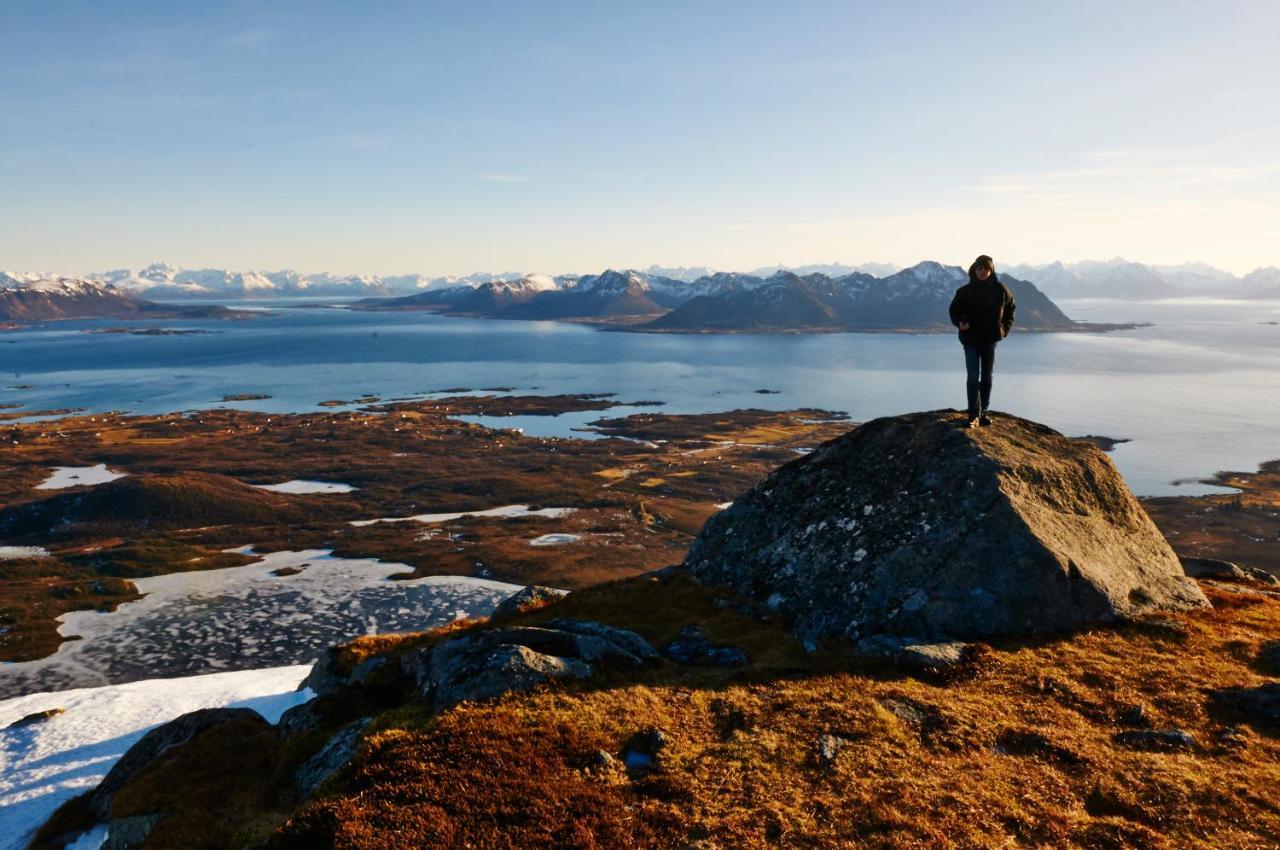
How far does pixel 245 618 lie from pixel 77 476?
314 feet

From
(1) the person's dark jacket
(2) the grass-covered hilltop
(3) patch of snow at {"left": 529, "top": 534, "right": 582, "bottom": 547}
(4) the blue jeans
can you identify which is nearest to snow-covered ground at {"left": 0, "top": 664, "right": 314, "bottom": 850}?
(2) the grass-covered hilltop

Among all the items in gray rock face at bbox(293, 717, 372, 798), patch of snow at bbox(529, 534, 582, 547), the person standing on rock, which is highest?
the person standing on rock

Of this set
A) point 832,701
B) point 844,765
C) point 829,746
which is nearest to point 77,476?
point 832,701

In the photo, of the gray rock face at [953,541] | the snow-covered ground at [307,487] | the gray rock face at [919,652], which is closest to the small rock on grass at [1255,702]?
the gray rock face at [953,541]

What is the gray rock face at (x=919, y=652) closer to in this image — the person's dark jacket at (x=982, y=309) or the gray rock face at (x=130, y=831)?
the person's dark jacket at (x=982, y=309)

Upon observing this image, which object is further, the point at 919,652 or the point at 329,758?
the point at 919,652

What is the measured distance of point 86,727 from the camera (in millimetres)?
45875

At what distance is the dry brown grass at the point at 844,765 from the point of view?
11359 millimetres

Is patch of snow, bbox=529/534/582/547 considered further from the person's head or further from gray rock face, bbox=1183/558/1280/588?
the person's head

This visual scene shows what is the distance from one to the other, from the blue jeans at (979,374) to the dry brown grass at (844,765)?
8061mm

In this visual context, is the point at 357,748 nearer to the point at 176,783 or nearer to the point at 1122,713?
the point at 176,783

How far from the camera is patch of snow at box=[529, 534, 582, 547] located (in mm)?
108750

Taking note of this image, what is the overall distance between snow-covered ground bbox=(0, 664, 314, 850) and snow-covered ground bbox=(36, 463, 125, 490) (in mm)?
108258

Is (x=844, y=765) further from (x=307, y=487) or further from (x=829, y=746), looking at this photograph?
(x=307, y=487)
